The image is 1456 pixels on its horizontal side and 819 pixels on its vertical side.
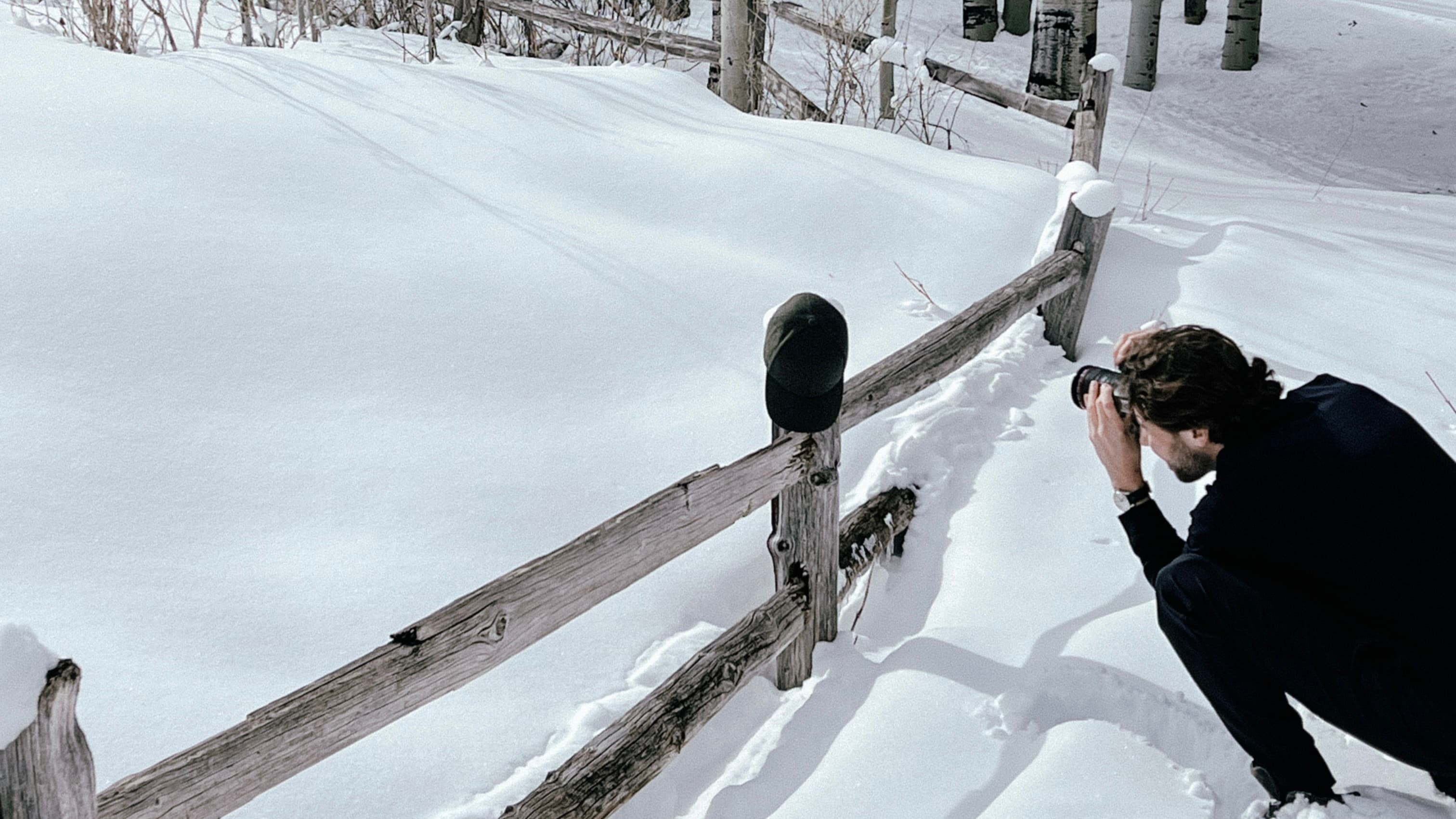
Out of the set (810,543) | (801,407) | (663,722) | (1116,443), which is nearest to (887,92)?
(810,543)

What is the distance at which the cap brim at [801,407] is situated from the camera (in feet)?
7.89

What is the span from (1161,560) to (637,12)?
820cm

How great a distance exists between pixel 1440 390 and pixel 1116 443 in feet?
7.98

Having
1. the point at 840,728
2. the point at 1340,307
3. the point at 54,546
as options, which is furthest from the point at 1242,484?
the point at 1340,307

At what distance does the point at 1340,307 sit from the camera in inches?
188

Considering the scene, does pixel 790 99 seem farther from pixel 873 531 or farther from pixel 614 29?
pixel 873 531

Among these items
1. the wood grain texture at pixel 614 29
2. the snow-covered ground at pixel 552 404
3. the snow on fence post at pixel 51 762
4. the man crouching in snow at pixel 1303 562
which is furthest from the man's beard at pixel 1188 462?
the wood grain texture at pixel 614 29

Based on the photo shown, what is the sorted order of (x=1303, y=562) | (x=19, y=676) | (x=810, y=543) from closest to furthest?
(x=19, y=676)
(x=1303, y=562)
(x=810, y=543)

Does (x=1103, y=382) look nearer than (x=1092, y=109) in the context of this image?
Yes

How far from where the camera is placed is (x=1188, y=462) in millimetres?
2057

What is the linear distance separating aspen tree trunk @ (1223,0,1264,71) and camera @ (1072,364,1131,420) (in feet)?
44.8

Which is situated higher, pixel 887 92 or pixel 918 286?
pixel 887 92

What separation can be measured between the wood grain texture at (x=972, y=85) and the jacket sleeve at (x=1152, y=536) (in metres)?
4.12

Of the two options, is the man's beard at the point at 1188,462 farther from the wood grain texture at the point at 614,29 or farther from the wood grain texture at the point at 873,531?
the wood grain texture at the point at 614,29
